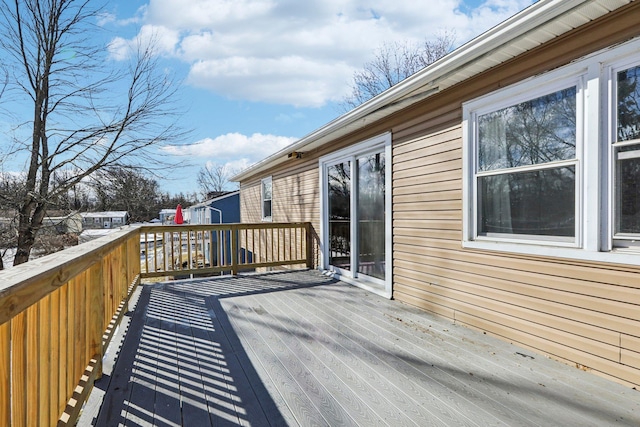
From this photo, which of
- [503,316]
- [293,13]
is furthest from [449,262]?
[293,13]

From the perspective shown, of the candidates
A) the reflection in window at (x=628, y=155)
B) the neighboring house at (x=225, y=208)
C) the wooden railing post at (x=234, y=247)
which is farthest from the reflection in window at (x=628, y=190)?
the neighboring house at (x=225, y=208)

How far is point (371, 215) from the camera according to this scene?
488 cm

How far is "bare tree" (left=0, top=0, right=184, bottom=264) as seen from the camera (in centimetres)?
853

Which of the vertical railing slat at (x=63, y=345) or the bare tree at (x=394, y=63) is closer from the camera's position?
the vertical railing slat at (x=63, y=345)

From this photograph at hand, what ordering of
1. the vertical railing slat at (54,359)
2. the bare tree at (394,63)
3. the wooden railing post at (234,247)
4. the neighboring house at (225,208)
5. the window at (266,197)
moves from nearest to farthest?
the vertical railing slat at (54,359), the wooden railing post at (234,247), the window at (266,197), the bare tree at (394,63), the neighboring house at (225,208)

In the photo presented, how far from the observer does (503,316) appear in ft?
9.70

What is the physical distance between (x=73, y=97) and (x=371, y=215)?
8.71 metres

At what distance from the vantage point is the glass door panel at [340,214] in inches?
214

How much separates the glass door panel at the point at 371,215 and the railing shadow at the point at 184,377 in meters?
2.09

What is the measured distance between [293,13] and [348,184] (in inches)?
145

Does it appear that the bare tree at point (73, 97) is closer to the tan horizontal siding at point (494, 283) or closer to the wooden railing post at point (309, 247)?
the wooden railing post at point (309, 247)

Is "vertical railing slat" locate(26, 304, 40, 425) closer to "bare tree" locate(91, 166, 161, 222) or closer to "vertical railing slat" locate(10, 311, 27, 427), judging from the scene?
"vertical railing slat" locate(10, 311, 27, 427)

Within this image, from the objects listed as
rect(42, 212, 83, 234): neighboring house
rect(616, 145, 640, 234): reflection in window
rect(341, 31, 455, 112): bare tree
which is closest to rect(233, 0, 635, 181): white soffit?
rect(616, 145, 640, 234): reflection in window

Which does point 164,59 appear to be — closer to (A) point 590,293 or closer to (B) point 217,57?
(B) point 217,57
